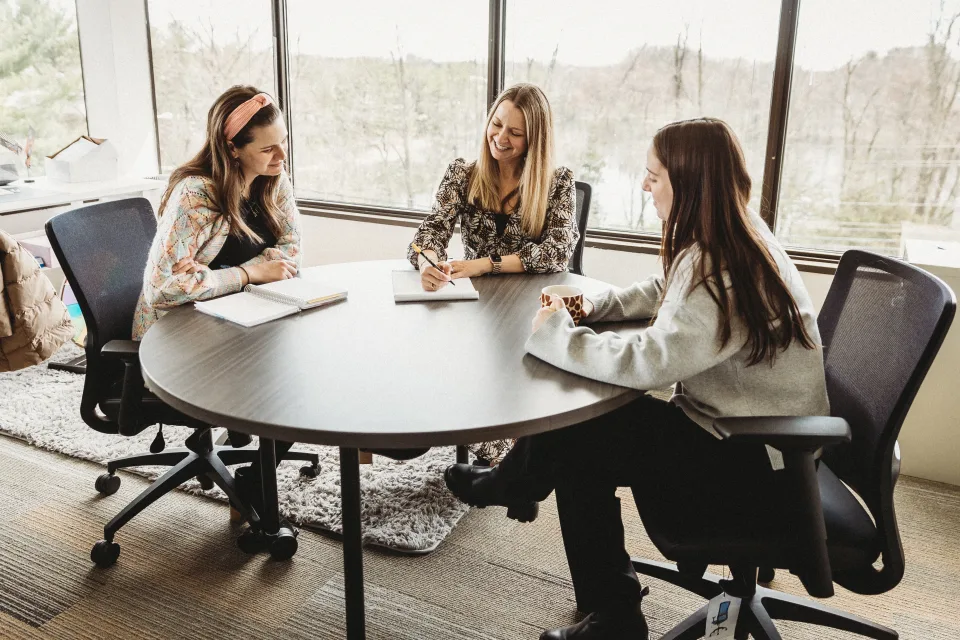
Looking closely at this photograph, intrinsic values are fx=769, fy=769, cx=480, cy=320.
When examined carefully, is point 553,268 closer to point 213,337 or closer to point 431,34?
point 213,337

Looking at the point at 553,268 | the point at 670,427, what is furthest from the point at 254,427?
the point at 553,268

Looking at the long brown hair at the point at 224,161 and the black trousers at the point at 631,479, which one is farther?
→ the long brown hair at the point at 224,161

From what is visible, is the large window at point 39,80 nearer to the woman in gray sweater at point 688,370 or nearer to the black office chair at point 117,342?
the black office chair at point 117,342

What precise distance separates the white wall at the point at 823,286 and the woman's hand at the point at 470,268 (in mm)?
1155

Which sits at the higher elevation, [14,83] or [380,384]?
[14,83]

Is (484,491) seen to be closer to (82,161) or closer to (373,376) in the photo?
(373,376)

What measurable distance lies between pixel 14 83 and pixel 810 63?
388 cm

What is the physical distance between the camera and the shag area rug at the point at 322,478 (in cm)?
225

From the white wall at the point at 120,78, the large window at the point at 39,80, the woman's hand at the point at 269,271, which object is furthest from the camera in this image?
the white wall at the point at 120,78

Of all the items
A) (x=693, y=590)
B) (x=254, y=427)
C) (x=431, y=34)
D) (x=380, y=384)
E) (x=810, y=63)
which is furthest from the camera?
(x=431, y=34)

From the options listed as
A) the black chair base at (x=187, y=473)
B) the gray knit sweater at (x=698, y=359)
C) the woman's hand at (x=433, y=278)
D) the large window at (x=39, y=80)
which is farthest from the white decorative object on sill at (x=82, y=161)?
the gray knit sweater at (x=698, y=359)

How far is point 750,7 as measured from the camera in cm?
300

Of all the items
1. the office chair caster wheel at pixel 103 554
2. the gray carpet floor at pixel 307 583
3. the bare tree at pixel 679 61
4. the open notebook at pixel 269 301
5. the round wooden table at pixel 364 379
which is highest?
the bare tree at pixel 679 61

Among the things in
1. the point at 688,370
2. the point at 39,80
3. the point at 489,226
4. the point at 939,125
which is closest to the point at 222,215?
the point at 489,226
